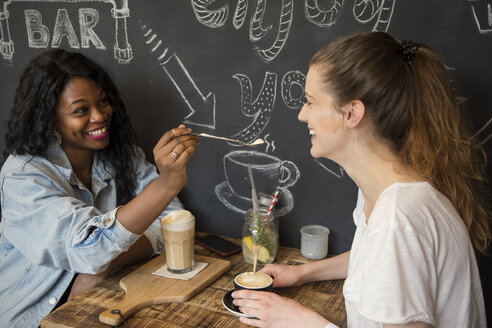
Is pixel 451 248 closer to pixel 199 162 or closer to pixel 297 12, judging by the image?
pixel 297 12

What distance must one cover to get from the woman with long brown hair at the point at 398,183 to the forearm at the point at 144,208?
0.35 metres

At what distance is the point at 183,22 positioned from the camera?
1.67m

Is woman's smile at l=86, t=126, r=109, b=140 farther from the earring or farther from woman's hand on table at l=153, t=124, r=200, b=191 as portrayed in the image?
woman's hand on table at l=153, t=124, r=200, b=191

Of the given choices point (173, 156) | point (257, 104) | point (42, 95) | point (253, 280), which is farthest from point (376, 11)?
point (42, 95)

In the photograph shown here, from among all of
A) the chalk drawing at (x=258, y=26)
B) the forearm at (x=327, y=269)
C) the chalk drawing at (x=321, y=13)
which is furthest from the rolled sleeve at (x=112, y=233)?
the chalk drawing at (x=321, y=13)

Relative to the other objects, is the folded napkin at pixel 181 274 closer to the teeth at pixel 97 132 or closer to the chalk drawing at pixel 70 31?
the teeth at pixel 97 132

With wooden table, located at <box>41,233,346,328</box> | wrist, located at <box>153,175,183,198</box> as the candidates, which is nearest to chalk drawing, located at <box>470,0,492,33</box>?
wooden table, located at <box>41,233,346,328</box>

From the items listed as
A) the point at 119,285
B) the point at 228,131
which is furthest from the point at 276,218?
the point at 119,285

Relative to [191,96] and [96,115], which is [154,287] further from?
[191,96]

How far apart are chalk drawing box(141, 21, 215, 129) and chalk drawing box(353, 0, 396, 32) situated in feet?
1.99

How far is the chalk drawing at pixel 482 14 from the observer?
4.05ft

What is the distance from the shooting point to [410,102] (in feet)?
3.24

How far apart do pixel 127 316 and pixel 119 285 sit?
0.67ft

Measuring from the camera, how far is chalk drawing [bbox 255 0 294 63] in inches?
58.4
